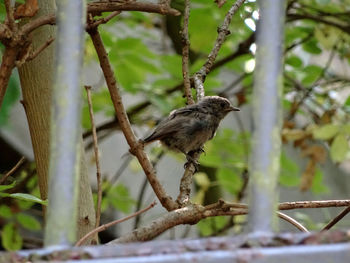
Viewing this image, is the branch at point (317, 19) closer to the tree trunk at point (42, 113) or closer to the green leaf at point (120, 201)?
the green leaf at point (120, 201)

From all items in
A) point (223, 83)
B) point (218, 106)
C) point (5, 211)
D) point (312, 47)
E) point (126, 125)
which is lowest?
point (5, 211)

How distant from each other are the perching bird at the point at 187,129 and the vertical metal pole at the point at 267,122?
121 inches

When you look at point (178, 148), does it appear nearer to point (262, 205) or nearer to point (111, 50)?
point (111, 50)

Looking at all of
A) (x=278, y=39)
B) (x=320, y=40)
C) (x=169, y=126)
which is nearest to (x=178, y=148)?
(x=169, y=126)

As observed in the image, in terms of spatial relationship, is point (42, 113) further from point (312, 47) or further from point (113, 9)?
point (312, 47)

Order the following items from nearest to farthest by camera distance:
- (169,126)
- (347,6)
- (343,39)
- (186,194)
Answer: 1. (186,194)
2. (169,126)
3. (343,39)
4. (347,6)

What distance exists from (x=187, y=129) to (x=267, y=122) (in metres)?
3.32

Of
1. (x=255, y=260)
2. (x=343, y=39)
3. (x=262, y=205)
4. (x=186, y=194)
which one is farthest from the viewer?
(x=343, y=39)

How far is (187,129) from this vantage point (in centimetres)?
464

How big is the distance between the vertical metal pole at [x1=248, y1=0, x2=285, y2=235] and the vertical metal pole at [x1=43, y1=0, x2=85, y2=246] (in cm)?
35

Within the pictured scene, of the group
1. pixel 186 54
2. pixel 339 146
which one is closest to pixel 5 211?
pixel 186 54

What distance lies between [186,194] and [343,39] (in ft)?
9.39

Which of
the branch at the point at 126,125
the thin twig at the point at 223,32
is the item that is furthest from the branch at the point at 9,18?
the thin twig at the point at 223,32

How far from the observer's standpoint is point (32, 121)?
2.81 m
